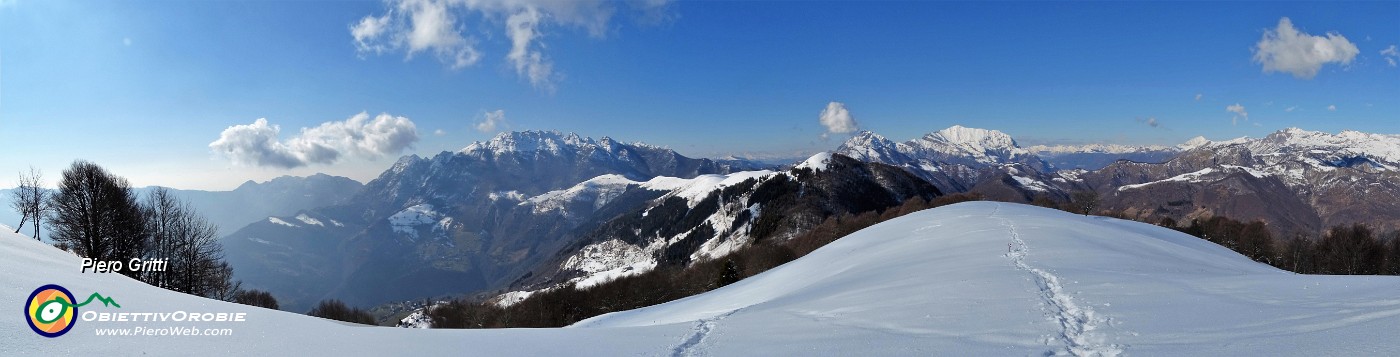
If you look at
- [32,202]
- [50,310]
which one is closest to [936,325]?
[50,310]

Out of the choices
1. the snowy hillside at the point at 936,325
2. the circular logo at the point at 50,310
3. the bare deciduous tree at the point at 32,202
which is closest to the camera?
the circular logo at the point at 50,310

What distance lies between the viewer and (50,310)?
10953 millimetres

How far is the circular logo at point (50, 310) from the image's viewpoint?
1007 centimetres

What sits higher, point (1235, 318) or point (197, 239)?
point (197, 239)

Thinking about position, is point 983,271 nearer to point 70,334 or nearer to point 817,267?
point 817,267

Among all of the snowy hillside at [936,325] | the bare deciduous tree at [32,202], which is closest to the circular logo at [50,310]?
the snowy hillside at [936,325]

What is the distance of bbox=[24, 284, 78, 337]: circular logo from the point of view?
10.1 meters

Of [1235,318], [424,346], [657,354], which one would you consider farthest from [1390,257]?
[424,346]

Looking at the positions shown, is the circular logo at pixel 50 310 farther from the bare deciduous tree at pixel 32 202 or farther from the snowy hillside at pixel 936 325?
the bare deciduous tree at pixel 32 202

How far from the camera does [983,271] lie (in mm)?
22781

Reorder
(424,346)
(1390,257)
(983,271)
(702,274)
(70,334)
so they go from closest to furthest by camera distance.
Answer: (70,334)
(424,346)
(983,271)
(1390,257)
(702,274)

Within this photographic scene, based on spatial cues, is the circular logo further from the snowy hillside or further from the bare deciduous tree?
the bare deciduous tree

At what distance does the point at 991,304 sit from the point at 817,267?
23762 millimetres

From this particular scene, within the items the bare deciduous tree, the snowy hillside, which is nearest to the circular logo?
the snowy hillside
